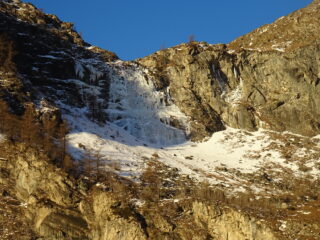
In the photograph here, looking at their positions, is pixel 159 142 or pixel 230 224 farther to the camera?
pixel 159 142

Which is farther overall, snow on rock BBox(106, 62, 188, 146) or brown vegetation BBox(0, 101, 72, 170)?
snow on rock BBox(106, 62, 188, 146)

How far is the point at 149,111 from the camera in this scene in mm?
71875

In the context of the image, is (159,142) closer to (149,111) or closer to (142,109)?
(149,111)

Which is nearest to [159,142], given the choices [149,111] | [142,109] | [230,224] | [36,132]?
[149,111]

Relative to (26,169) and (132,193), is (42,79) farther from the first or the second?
(132,193)

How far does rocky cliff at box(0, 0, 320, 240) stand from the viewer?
35.2 m

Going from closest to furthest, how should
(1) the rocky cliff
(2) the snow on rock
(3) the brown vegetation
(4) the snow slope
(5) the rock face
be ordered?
(5) the rock face
(1) the rocky cliff
(3) the brown vegetation
(4) the snow slope
(2) the snow on rock

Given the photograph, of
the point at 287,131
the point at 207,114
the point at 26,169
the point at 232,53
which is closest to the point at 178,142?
the point at 207,114

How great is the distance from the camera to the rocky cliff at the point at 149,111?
116 ft

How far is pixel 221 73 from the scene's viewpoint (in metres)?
77.0

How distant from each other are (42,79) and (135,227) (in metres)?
38.6

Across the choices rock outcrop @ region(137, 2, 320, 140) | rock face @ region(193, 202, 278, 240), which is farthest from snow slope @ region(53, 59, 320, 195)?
rock face @ region(193, 202, 278, 240)

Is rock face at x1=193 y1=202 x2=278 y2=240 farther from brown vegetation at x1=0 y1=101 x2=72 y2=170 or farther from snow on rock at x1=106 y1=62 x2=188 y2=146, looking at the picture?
snow on rock at x1=106 y1=62 x2=188 y2=146

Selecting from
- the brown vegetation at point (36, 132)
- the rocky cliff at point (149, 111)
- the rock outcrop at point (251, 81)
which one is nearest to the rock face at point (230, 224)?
the rocky cliff at point (149, 111)
